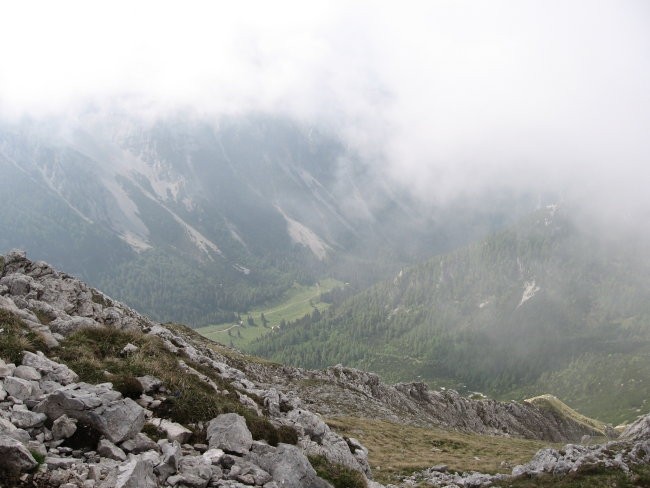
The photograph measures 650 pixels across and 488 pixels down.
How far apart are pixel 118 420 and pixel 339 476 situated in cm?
1139

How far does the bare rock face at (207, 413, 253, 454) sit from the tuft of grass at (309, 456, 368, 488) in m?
4.42

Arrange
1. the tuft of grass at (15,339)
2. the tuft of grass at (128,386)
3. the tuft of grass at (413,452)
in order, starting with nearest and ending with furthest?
the tuft of grass at (15,339), the tuft of grass at (128,386), the tuft of grass at (413,452)

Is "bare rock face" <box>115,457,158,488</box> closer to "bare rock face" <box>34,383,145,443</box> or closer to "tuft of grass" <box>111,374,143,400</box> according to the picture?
"bare rock face" <box>34,383,145,443</box>

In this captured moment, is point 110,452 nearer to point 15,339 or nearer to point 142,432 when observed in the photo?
point 142,432

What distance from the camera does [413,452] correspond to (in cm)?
6047

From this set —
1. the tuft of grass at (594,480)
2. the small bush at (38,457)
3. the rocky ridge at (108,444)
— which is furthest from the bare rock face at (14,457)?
the tuft of grass at (594,480)

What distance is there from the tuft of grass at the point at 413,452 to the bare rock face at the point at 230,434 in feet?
76.0

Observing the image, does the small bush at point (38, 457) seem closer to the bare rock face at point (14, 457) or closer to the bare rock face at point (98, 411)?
the bare rock face at point (14, 457)

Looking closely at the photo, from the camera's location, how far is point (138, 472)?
16.2m

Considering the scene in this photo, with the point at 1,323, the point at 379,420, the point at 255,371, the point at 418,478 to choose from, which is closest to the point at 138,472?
the point at 1,323

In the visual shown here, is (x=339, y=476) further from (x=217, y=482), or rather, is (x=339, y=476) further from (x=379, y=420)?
(x=379, y=420)

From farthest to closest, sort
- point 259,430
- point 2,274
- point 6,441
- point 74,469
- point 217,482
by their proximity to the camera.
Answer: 1. point 2,274
2. point 259,430
3. point 217,482
4. point 74,469
5. point 6,441

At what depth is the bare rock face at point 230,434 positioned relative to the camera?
21.5 meters

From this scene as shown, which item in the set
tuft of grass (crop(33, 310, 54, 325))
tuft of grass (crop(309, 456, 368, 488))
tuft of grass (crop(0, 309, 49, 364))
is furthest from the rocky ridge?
tuft of grass (crop(33, 310, 54, 325))
